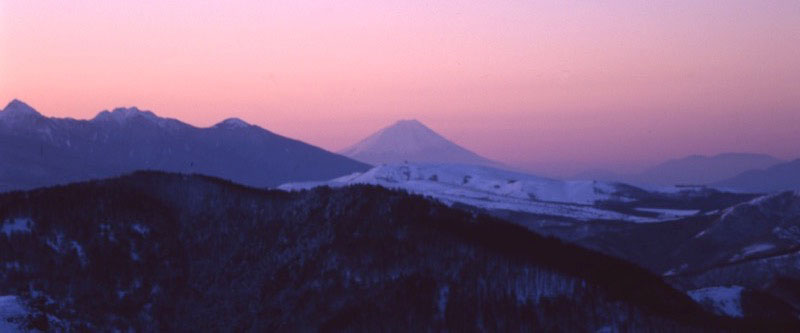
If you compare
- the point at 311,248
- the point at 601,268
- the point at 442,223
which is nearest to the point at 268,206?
the point at 311,248

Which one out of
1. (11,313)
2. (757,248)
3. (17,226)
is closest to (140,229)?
(17,226)

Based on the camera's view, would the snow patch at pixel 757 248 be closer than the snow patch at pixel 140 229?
No

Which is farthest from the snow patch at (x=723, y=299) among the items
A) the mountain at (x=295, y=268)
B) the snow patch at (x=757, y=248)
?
the snow patch at (x=757, y=248)

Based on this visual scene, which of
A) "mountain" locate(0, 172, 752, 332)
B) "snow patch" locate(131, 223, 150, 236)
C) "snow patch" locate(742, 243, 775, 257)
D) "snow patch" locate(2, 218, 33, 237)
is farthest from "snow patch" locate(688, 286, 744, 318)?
"snow patch" locate(742, 243, 775, 257)

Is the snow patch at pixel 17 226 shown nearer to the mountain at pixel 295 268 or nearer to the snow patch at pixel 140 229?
the mountain at pixel 295 268

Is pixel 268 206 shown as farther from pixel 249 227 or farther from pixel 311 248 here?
pixel 311 248

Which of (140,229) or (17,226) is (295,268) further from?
(17,226)

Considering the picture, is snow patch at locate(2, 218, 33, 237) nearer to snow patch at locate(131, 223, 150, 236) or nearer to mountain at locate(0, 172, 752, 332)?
mountain at locate(0, 172, 752, 332)
